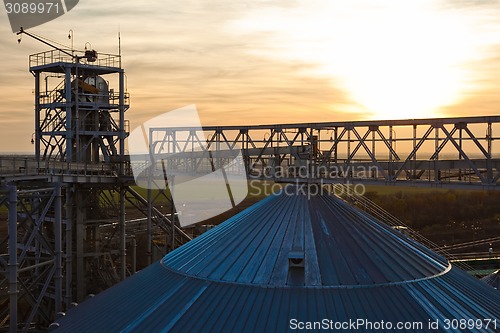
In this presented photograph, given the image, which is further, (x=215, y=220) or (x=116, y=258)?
(x=215, y=220)

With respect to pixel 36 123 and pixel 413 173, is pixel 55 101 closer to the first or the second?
pixel 36 123

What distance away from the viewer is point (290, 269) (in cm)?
2056

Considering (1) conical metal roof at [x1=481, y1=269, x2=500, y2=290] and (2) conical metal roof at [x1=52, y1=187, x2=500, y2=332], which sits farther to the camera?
(1) conical metal roof at [x1=481, y1=269, x2=500, y2=290]

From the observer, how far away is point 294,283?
Result: 19969 mm

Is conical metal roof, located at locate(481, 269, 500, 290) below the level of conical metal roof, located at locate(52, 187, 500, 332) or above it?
below

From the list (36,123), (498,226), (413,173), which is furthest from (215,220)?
(413,173)

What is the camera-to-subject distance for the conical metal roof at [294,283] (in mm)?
18484

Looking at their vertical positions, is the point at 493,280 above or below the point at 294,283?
below

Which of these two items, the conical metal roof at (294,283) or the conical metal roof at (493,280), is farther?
the conical metal roof at (493,280)

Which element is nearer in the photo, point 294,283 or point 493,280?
point 294,283

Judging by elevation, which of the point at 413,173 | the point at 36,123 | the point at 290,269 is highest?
the point at 36,123

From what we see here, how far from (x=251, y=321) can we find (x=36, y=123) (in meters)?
36.1

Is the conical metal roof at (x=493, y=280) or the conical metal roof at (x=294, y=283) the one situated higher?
the conical metal roof at (x=294, y=283)

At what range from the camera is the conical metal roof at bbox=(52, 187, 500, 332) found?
728 inches
